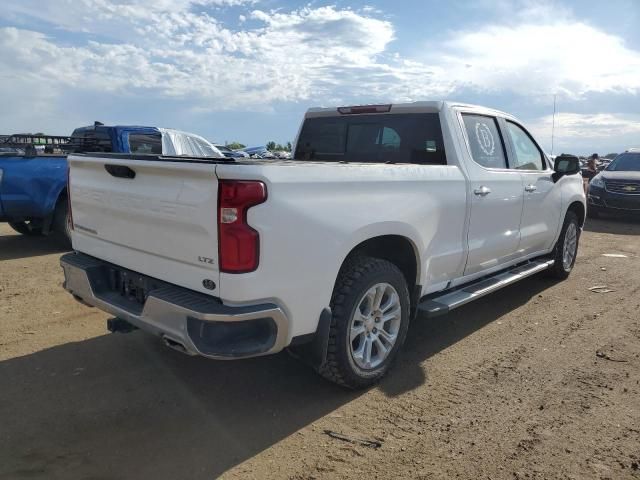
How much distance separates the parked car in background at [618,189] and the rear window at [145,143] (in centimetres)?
1014

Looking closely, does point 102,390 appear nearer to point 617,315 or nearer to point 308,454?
point 308,454

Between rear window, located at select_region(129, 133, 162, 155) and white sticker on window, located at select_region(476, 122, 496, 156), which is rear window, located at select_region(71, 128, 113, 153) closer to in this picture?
rear window, located at select_region(129, 133, 162, 155)

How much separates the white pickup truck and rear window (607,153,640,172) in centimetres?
991

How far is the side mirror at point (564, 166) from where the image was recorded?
18.4 feet

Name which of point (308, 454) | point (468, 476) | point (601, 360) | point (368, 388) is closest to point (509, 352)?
point (601, 360)

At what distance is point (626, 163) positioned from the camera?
13.3 meters

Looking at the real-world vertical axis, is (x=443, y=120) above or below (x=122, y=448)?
above

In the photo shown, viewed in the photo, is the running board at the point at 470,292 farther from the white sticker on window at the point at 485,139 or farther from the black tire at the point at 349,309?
the white sticker on window at the point at 485,139

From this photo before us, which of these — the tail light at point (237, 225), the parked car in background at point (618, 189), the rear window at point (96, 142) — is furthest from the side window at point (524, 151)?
the parked car in background at point (618, 189)

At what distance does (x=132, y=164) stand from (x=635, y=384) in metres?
3.64

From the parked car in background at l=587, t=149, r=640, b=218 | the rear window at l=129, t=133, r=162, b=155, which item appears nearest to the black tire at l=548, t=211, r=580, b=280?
the rear window at l=129, t=133, r=162, b=155

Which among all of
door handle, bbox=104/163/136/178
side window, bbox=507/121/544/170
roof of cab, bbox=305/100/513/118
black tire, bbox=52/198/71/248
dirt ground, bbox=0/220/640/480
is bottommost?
dirt ground, bbox=0/220/640/480

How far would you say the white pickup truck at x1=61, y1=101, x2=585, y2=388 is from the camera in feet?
8.79

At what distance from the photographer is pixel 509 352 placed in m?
4.25
